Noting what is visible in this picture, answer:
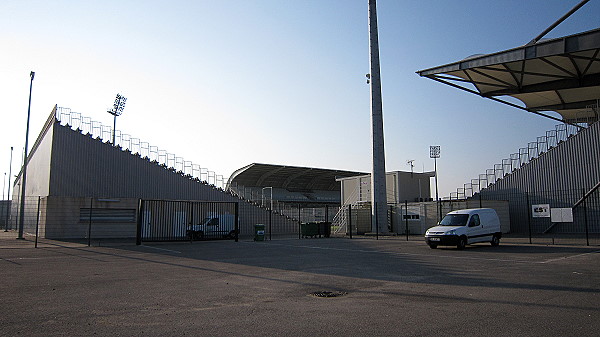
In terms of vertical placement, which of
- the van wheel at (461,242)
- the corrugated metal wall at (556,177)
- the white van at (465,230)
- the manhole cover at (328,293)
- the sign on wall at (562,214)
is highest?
the corrugated metal wall at (556,177)

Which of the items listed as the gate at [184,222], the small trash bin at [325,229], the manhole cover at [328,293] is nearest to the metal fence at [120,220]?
the gate at [184,222]

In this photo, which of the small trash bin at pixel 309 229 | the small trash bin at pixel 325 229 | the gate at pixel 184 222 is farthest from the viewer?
the gate at pixel 184 222

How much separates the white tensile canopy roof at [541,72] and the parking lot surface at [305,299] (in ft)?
41.8

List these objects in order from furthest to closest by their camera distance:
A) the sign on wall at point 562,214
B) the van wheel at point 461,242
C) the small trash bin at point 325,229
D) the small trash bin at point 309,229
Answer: the small trash bin at point 325,229, the small trash bin at point 309,229, the sign on wall at point 562,214, the van wheel at point 461,242

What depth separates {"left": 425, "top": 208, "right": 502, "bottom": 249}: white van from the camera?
62.4 ft

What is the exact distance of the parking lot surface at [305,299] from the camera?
5898mm

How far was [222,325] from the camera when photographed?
19.9ft

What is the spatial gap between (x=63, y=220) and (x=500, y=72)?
30187 mm

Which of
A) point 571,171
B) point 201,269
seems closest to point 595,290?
point 201,269

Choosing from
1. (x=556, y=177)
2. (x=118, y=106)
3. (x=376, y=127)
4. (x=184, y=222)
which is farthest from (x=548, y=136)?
(x=118, y=106)

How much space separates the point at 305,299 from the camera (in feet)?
26.2

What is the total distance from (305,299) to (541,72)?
2569cm

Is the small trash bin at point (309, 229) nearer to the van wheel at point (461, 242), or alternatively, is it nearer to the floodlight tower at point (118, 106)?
the van wheel at point (461, 242)

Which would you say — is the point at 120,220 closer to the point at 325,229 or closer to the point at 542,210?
the point at 325,229
